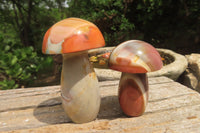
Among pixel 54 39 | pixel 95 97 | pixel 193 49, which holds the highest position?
pixel 54 39

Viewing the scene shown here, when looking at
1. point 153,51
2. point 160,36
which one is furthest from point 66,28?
point 160,36

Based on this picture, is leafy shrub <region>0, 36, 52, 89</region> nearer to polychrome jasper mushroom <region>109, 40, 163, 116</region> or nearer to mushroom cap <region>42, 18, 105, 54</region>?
mushroom cap <region>42, 18, 105, 54</region>

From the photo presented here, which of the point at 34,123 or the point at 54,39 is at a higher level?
the point at 54,39

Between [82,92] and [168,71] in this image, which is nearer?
[82,92]

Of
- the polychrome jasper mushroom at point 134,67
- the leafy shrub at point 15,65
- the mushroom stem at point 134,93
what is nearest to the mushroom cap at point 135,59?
the polychrome jasper mushroom at point 134,67

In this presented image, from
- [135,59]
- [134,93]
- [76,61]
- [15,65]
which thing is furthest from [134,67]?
[15,65]

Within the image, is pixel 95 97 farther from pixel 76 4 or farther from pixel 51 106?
pixel 76 4

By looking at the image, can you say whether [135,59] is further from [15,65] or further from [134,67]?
[15,65]
